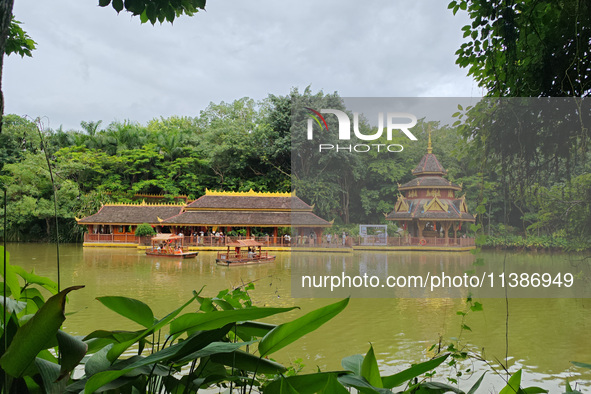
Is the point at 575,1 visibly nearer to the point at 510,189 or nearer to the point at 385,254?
the point at 510,189

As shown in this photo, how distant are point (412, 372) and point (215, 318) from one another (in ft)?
0.77

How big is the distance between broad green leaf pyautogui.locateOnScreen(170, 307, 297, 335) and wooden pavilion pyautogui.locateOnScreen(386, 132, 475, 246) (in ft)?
40.4

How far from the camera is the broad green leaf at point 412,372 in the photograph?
458 millimetres

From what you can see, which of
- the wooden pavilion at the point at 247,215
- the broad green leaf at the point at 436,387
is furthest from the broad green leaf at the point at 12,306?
the wooden pavilion at the point at 247,215

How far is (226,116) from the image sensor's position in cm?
2191

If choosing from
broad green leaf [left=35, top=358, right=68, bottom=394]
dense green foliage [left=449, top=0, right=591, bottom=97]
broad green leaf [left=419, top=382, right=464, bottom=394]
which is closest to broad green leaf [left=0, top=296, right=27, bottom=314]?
broad green leaf [left=35, top=358, right=68, bottom=394]

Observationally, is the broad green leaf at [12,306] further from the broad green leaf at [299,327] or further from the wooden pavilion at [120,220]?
the wooden pavilion at [120,220]

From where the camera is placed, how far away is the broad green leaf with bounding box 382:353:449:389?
458 mm

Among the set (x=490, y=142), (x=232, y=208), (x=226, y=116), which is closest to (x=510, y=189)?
(x=490, y=142)

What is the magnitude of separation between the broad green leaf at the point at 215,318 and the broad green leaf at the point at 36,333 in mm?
114

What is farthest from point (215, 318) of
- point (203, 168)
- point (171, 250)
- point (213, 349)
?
point (203, 168)

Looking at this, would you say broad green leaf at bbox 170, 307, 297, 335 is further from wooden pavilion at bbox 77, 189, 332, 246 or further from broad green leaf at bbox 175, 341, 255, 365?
wooden pavilion at bbox 77, 189, 332, 246

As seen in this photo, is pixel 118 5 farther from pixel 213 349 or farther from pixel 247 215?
pixel 247 215

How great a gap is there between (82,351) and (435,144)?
12375mm
